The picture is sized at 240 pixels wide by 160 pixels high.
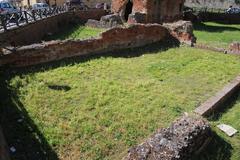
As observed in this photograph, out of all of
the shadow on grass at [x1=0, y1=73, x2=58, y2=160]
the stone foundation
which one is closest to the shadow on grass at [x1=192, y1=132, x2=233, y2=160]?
the shadow on grass at [x1=0, y1=73, x2=58, y2=160]

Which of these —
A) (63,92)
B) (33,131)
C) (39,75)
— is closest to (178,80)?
(63,92)

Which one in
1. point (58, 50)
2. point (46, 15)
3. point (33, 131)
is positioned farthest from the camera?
point (46, 15)

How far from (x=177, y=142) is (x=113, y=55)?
26.1 ft

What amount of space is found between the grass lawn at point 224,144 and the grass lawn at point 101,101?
101 centimetres

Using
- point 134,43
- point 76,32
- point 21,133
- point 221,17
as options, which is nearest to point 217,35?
point 76,32

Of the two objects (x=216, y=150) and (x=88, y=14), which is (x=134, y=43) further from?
(x=88, y=14)

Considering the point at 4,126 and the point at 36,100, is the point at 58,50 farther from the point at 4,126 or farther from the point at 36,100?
the point at 4,126

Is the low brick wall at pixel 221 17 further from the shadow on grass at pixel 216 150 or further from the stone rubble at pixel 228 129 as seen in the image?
the shadow on grass at pixel 216 150

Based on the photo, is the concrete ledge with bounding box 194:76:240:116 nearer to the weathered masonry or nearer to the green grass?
the green grass

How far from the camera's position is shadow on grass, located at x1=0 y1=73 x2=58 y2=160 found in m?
6.98

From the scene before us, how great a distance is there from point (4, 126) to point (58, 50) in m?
4.90

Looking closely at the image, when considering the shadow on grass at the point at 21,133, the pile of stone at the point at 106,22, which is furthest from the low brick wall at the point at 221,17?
the shadow on grass at the point at 21,133

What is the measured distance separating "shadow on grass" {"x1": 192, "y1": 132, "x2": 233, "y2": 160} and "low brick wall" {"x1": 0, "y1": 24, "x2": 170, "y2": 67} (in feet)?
22.2

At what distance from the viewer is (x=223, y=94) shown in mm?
9461
